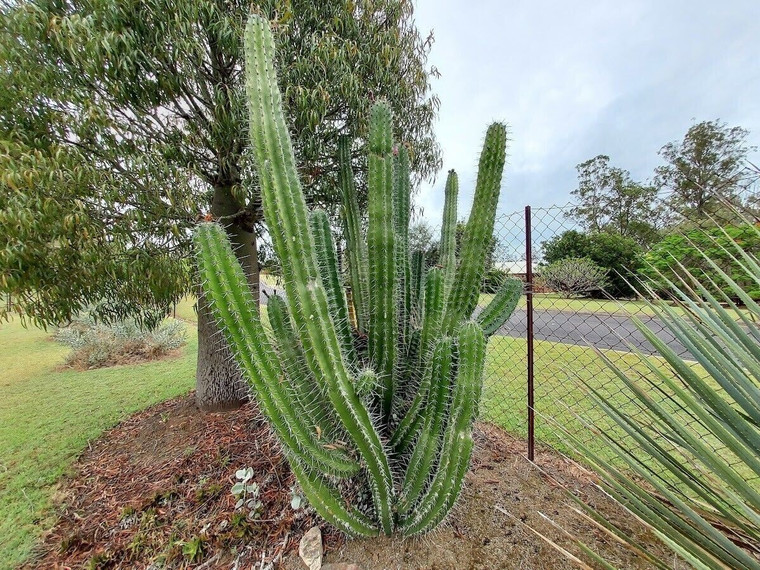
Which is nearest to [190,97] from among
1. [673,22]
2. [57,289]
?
[57,289]

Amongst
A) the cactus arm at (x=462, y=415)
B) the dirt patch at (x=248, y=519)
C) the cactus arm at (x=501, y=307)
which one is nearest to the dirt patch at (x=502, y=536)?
the dirt patch at (x=248, y=519)

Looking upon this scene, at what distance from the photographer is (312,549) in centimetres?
188

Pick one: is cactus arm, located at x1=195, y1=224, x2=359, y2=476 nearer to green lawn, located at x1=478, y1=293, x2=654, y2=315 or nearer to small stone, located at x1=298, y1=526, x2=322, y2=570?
small stone, located at x1=298, y1=526, x2=322, y2=570

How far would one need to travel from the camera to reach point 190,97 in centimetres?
270

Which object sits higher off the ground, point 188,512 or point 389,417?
point 389,417

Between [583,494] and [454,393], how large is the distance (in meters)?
1.43

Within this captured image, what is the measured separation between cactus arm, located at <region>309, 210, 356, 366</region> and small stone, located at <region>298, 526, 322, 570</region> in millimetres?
993

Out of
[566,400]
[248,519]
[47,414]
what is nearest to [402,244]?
[248,519]

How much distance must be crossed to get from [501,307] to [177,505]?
260 centimetres

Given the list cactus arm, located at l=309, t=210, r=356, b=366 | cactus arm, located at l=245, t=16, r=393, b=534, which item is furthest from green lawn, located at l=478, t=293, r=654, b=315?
cactus arm, located at l=245, t=16, r=393, b=534

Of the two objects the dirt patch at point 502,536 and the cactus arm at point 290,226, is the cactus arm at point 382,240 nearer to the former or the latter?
the cactus arm at point 290,226

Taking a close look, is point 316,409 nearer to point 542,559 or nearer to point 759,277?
point 542,559

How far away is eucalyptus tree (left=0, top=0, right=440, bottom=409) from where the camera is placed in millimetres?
2037

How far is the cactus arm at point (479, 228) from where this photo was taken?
6.75 ft
